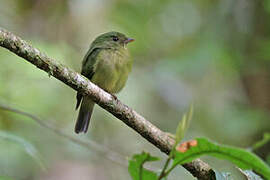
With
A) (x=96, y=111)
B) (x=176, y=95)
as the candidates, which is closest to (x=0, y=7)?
(x=96, y=111)

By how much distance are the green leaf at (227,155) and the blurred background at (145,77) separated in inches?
115

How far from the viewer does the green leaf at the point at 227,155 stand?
1.37 m

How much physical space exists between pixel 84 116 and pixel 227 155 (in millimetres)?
3155

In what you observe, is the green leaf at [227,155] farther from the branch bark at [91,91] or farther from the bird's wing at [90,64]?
the bird's wing at [90,64]

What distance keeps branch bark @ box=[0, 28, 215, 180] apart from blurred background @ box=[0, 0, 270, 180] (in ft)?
6.97

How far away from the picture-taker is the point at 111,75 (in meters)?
3.94

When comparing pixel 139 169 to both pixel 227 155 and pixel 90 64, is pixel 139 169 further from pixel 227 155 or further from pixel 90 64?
pixel 90 64

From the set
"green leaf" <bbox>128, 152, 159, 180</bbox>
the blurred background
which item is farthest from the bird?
"green leaf" <bbox>128, 152, 159, 180</bbox>

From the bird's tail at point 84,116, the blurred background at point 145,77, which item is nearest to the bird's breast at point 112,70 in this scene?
the bird's tail at point 84,116

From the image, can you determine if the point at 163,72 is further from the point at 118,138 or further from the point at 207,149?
the point at 207,149

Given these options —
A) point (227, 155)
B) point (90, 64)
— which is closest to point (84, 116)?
point (90, 64)

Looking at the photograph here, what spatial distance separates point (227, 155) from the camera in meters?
1.44

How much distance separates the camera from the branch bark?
190cm

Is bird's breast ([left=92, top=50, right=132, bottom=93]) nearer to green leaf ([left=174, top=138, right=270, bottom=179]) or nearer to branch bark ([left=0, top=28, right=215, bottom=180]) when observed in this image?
branch bark ([left=0, top=28, right=215, bottom=180])
